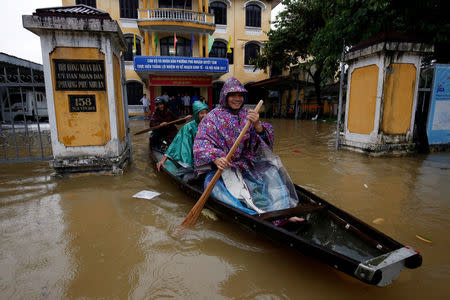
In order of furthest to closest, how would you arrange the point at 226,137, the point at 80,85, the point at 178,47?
1. the point at 178,47
2. the point at 80,85
3. the point at 226,137

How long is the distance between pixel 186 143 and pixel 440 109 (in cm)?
635

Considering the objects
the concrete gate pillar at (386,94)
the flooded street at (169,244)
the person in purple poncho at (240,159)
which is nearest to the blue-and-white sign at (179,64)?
the concrete gate pillar at (386,94)

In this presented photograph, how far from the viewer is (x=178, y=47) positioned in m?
17.4

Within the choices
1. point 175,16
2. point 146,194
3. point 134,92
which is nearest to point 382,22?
point 146,194

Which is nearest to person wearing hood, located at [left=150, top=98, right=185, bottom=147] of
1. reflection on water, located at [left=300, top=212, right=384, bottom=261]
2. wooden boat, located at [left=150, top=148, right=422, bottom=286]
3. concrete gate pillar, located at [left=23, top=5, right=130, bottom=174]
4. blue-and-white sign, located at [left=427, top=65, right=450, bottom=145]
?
concrete gate pillar, located at [left=23, top=5, right=130, bottom=174]

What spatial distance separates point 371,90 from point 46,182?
22.0 feet

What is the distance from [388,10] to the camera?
20.2ft

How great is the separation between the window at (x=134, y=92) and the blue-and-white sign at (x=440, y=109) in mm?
16107

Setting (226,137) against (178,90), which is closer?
(226,137)

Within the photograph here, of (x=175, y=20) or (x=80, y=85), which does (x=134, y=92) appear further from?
(x=80, y=85)

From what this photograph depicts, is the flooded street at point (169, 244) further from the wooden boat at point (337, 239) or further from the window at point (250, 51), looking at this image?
the window at point (250, 51)

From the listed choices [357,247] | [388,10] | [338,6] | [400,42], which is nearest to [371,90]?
[400,42]

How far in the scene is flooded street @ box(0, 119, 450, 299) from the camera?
1.79 m

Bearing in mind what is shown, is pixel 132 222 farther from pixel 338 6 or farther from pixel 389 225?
pixel 338 6
